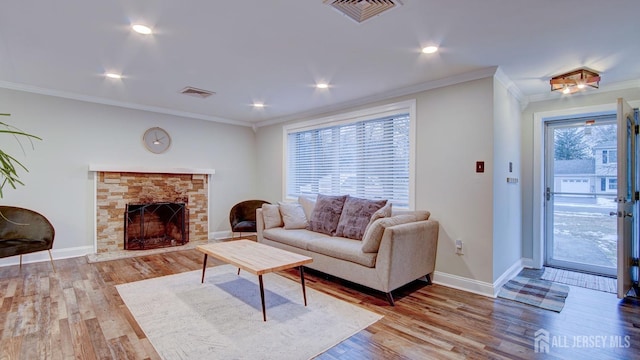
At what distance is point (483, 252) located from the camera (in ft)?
10.9

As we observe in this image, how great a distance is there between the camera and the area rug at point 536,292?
10.1 feet

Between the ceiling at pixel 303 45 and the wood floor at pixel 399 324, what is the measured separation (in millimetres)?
2282

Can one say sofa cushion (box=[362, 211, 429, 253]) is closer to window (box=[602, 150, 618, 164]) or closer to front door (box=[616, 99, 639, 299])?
front door (box=[616, 99, 639, 299])

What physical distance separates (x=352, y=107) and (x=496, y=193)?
2.22 meters

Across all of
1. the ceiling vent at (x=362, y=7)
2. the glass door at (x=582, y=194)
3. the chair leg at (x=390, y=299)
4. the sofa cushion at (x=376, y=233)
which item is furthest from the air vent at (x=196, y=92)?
the glass door at (x=582, y=194)

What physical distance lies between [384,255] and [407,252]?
0.31 meters

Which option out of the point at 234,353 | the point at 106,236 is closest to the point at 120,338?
the point at 234,353

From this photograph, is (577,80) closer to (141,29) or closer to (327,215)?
(327,215)

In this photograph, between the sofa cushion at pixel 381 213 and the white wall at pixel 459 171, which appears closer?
the white wall at pixel 459 171

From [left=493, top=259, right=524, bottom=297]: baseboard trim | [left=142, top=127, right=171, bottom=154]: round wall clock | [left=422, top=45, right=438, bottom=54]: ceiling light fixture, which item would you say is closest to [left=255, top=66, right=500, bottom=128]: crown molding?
[left=422, top=45, right=438, bottom=54]: ceiling light fixture

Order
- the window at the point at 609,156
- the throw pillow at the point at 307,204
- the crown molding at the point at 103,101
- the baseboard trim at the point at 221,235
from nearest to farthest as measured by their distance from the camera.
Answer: the window at the point at 609,156 < the crown molding at the point at 103,101 < the throw pillow at the point at 307,204 < the baseboard trim at the point at 221,235

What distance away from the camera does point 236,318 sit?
2701 millimetres

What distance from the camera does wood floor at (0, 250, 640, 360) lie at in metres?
2.24

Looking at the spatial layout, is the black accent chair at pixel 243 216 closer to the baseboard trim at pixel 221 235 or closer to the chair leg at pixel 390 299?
the baseboard trim at pixel 221 235
